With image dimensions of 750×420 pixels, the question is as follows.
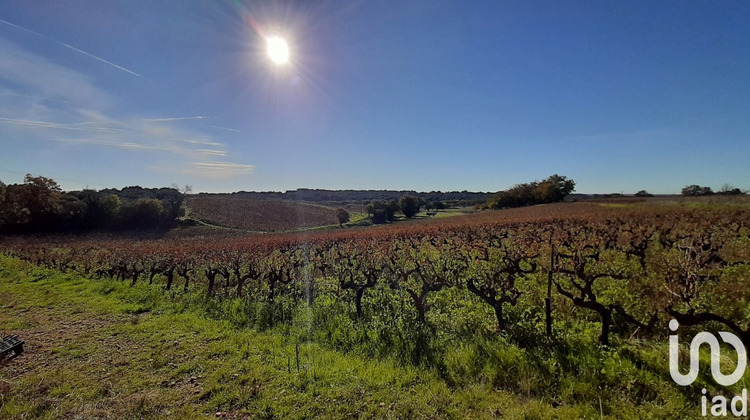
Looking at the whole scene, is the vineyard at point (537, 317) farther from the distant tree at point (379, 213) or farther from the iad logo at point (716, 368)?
the distant tree at point (379, 213)

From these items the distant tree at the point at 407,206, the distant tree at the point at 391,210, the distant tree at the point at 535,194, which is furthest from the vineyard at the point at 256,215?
the distant tree at the point at 535,194

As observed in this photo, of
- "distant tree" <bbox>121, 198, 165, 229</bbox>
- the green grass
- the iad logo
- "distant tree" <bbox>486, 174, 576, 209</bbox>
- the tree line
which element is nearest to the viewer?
the iad logo

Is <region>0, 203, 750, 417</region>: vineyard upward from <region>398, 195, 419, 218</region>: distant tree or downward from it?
downward

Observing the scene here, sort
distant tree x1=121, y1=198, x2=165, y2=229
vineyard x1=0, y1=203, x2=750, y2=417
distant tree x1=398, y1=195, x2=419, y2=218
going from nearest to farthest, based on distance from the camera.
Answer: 1. vineyard x1=0, y1=203, x2=750, y2=417
2. distant tree x1=121, y1=198, x2=165, y2=229
3. distant tree x1=398, y1=195, x2=419, y2=218

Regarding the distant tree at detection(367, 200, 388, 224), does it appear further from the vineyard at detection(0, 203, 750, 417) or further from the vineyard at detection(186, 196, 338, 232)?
the vineyard at detection(0, 203, 750, 417)

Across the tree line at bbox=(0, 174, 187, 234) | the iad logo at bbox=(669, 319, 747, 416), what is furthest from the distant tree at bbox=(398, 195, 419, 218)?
the iad logo at bbox=(669, 319, 747, 416)

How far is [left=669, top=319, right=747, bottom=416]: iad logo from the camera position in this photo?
130 inches

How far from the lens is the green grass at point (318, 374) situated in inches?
149

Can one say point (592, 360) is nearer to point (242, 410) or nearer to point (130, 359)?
point (242, 410)

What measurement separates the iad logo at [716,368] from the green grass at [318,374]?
0.14m

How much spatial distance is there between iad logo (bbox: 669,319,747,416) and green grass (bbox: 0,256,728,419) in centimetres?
14

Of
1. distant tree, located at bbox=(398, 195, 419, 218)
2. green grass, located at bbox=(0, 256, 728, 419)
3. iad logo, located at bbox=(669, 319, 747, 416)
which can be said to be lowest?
green grass, located at bbox=(0, 256, 728, 419)

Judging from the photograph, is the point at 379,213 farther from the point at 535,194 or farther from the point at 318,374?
the point at 318,374

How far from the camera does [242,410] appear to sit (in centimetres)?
420
